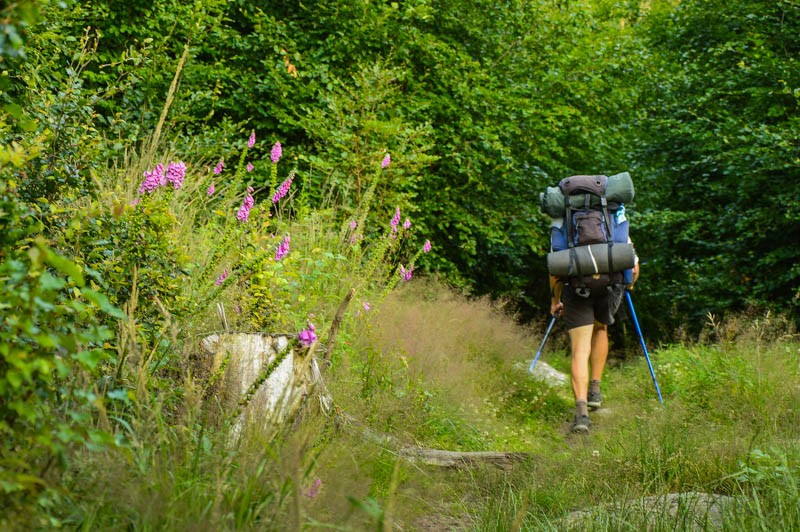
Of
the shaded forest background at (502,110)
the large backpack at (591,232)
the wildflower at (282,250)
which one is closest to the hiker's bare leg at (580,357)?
the large backpack at (591,232)

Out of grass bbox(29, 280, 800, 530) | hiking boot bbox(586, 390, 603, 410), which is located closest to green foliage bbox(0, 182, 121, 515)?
grass bbox(29, 280, 800, 530)

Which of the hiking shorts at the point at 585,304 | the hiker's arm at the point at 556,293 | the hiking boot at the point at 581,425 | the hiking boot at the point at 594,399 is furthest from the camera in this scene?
the hiking boot at the point at 594,399

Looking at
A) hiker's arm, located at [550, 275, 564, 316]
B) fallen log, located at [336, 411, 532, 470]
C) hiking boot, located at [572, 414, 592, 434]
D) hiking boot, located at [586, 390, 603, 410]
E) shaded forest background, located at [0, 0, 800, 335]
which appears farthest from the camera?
shaded forest background, located at [0, 0, 800, 335]

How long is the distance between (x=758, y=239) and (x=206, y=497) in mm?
Result: 9756

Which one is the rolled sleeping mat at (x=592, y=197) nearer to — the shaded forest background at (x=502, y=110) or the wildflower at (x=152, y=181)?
the shaded forest background at (x=502, y=110)

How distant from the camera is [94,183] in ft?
11.9

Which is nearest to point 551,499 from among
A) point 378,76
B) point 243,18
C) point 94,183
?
point 94,183

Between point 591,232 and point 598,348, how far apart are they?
3.87 ft

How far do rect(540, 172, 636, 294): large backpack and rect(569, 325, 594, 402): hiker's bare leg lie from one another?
1.10 ft

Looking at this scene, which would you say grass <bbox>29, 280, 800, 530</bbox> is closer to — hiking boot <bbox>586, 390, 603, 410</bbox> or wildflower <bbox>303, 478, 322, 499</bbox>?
wildflower <bbox>303, 478, 322, 499</bbox>

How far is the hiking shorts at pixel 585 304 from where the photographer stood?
620 centimetres

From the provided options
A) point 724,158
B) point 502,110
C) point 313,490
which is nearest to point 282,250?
point 313,490

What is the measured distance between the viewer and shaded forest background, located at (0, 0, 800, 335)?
9016 millimetres

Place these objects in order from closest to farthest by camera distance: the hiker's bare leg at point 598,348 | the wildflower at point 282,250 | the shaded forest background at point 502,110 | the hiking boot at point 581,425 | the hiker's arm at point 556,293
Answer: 1. the wildflower at point 282,250
2. the hiking boot at point 581,425
3. the hiker's arm at point 556,293
4. the hiker's bare leg at point 598,348
5. the shaded forest background at point 502,110
